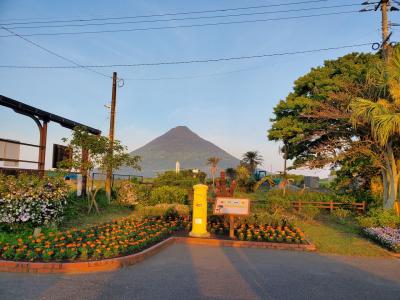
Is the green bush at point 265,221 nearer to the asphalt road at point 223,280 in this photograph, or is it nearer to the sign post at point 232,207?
the sign post at point 232,207

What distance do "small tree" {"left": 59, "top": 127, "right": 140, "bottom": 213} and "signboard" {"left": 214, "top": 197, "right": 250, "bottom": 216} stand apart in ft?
21.9

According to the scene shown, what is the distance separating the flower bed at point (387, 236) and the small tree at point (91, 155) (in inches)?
411

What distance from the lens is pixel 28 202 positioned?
9352mm

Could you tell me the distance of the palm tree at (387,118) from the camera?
1243cm

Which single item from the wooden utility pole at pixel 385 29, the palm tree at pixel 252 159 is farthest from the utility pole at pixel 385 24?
the palm tree at pixel 252 159

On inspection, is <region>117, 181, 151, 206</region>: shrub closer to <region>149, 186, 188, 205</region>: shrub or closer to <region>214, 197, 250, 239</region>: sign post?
<region>149, 186, 188, 205</region>: shrub

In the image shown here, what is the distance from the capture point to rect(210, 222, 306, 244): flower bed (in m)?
9.69

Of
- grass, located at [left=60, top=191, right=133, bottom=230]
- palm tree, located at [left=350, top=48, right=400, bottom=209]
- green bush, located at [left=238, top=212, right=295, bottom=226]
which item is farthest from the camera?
palm tree, located at [left=350, top=48, right=400, bottom=209]

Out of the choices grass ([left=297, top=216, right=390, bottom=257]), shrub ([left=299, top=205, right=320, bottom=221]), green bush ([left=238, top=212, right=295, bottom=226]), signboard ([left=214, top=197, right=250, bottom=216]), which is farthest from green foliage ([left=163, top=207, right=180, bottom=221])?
shrub ([left=299, top=205, right=320, bottom=221])

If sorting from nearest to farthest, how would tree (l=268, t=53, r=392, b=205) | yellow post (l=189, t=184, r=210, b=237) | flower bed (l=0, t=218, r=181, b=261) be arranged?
1. flower bed (l=0, t=218, r=181, b=261)
2. yellow post (l=189, t=184, r=210, b=237)
3. tree (l=268, t=53, r=392, b=205)

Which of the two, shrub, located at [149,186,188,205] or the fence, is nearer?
the fence

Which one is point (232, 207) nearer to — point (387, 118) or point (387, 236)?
point (387, 236)

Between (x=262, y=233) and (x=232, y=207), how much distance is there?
3.83 feet

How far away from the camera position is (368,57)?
980 inches
